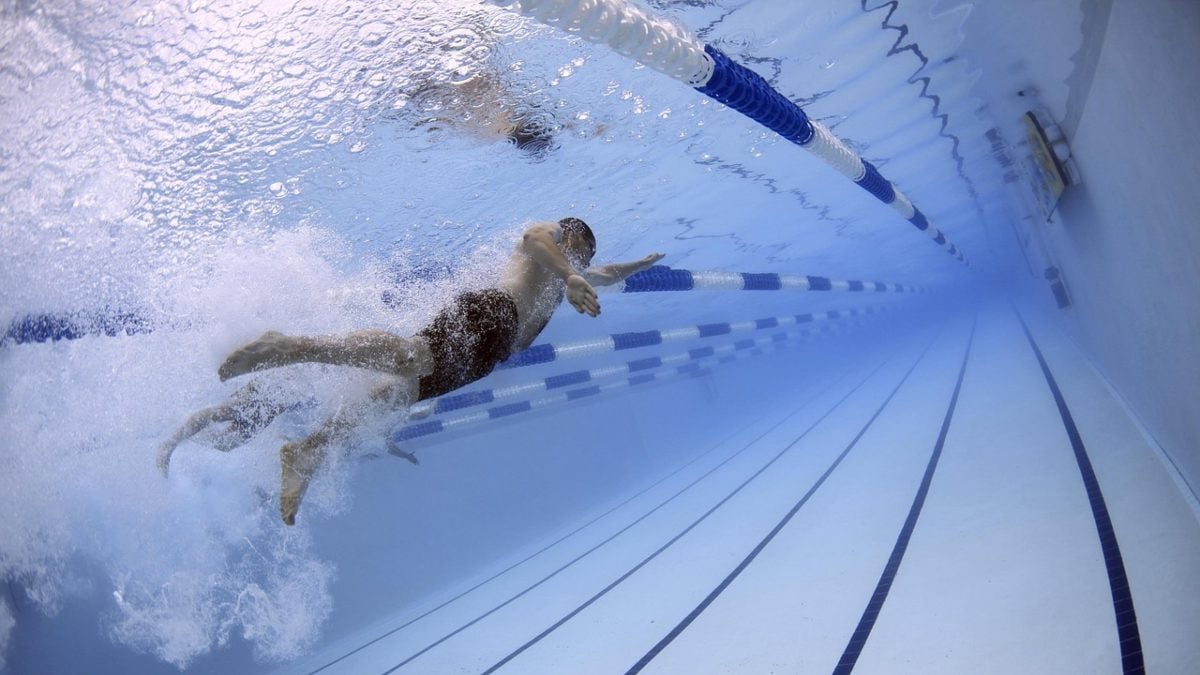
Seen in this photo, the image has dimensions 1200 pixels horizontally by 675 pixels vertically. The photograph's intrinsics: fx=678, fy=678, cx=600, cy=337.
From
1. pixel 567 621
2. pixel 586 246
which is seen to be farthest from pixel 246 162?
pixel 567 621

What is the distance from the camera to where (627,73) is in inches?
199

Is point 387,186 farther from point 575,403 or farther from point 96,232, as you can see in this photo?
point 575,403

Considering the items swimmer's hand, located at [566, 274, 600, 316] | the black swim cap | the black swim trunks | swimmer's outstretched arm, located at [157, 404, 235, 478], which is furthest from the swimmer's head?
swimmer's outstretched arm, located at [157, 404, 235, 478]

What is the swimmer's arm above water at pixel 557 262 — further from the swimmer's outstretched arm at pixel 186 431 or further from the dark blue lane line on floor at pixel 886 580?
the swimmer's outstretched arm at pixel 186 431

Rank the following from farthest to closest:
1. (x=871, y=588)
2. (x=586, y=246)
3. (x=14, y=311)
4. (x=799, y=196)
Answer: (x=799, y=196)
(x=14, y=311)
(x=586, y=246)
(x=871, y=588)

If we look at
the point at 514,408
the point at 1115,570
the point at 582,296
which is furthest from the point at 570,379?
the point at 1115,570

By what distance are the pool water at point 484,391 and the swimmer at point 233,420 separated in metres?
0.15

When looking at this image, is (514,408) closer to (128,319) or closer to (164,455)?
(128,319)

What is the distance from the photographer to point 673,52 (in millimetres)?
3582

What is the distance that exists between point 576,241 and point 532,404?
671cm

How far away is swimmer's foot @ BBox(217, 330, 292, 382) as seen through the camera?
265 cm

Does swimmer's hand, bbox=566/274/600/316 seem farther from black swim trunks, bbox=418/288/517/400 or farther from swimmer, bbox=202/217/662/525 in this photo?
black swim trunks, bbox=418/288/517/400

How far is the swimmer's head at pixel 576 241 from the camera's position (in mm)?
3525

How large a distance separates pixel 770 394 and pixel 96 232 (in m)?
15.7
